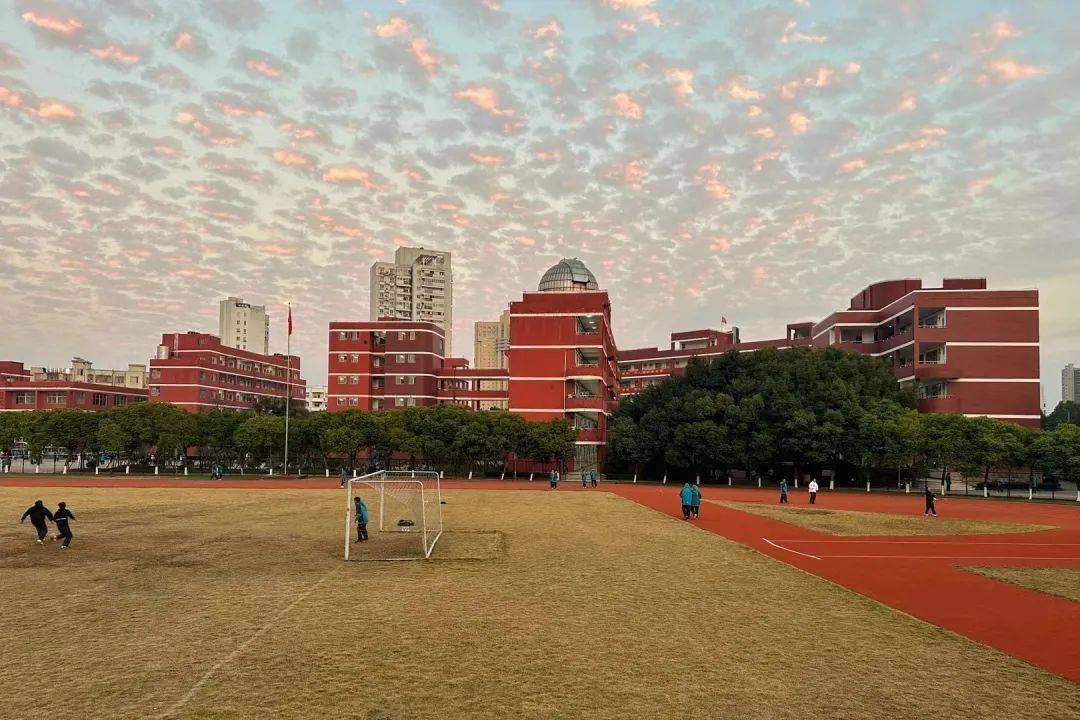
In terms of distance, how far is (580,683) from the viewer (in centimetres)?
1048

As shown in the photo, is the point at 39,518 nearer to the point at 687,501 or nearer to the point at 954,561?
the point at 687,501

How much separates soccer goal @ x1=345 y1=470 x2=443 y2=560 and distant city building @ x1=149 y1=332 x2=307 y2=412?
73681 millimetres

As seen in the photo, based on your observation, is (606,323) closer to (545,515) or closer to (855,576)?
(545,515)

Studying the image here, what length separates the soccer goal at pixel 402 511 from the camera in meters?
22.0

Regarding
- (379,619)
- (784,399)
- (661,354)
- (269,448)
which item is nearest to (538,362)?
(784,399)

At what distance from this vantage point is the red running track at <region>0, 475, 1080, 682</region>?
13.8 meters

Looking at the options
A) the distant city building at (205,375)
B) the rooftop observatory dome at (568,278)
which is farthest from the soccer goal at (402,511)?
the distant city building at (205,375)

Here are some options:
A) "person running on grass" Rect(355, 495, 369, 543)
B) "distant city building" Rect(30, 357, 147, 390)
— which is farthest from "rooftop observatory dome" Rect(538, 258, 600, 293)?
"distant city building" Rect(30, 357, 147, 390)

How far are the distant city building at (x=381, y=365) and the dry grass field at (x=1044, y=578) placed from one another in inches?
3009

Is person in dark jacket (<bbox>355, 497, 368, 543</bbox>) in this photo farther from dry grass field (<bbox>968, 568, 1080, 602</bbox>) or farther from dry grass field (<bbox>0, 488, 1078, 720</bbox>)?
dry grass field (<bbox>968, 568, 1080, 602</bbox>)

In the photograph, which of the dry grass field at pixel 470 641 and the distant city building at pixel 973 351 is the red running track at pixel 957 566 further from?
the distant city building at pixel 973 351

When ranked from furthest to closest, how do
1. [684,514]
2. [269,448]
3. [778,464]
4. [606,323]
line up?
1. [606,323]
2. [269,448]
3. [778,464]
4. [684,514]

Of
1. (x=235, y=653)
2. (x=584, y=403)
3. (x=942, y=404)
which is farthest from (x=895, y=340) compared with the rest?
(x=235, y=653)

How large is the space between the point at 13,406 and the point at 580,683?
405 feet
